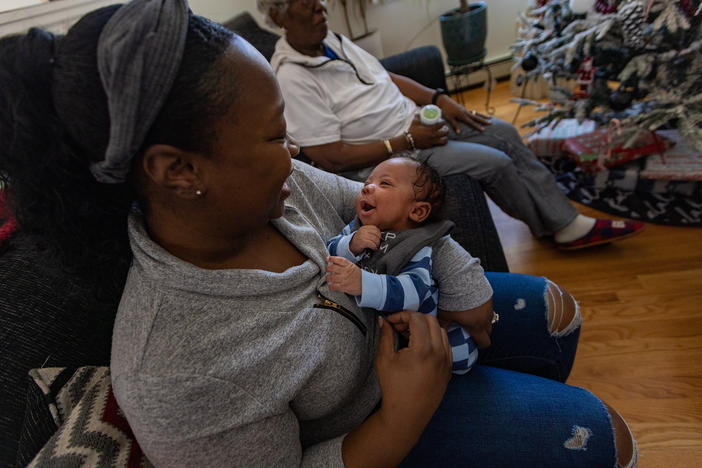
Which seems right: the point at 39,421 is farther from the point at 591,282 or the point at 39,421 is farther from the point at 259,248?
the point at 591,282

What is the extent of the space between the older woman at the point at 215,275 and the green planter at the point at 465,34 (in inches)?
109

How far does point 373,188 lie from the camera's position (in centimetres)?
106

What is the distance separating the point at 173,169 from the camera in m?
0.60

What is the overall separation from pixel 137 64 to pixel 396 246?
1.99 ft

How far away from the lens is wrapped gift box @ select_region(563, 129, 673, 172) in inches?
85.1

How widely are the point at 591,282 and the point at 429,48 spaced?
1501 millimetres

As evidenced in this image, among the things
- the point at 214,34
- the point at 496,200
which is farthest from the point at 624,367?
the point at 214,34

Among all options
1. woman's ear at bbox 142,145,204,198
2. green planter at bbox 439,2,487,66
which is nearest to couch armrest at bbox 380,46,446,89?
green planter at bbox 439,2,487,66

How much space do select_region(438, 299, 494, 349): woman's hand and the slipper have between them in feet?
3.87

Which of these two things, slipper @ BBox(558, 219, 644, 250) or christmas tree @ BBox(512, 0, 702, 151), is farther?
slipper @ BBox(558, 219, 644, 250)

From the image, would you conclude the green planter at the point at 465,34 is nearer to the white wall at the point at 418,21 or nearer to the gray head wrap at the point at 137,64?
the white wall at the point at 418,21

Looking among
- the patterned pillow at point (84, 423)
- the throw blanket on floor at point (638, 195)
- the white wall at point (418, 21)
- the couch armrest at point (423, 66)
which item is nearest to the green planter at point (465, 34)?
the white wall at point (418, 21)

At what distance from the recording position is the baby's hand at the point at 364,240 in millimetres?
938

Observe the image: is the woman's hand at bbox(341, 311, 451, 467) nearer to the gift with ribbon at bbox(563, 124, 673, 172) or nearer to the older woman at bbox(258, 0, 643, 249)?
the older woman at bbox(258, 0, 643, 249)
